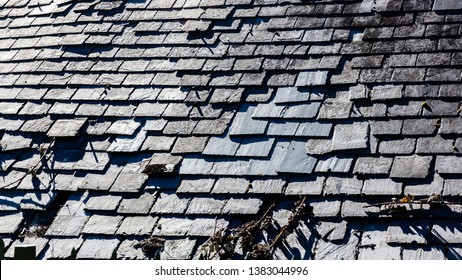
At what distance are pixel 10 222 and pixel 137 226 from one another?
3.58 feet

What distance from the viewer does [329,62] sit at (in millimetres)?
5492

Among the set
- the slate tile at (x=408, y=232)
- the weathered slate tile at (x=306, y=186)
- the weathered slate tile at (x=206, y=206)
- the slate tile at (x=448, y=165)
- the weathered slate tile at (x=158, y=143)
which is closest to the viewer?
the slate tile at (x=408, y=232)

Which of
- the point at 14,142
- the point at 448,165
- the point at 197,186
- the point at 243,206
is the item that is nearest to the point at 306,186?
the point at 243,206

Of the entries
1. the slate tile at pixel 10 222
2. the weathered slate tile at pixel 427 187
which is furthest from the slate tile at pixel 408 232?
the slate tile at pixel 10 222

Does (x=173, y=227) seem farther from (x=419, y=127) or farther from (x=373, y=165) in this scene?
(x=419, y=127)

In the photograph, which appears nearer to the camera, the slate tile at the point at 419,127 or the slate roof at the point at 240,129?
the slate roof at the point at 240,129

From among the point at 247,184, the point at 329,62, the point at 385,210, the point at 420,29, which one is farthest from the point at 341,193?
the point at 420,29

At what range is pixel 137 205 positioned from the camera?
4.98 metres

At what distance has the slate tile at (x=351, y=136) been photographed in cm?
482

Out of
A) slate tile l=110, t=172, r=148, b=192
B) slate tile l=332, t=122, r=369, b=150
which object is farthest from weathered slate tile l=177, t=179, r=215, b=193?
slate tile l=332, t=122, r=369, b=150

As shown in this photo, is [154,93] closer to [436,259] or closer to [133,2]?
[133,2]

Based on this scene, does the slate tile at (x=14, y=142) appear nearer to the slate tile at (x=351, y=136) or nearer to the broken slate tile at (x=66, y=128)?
the broken slate tile at (x=66, y=128)

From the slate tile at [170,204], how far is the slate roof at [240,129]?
1cm

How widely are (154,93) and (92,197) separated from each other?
42.5 inches
